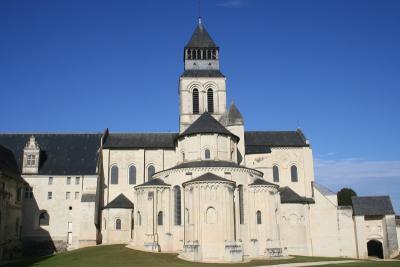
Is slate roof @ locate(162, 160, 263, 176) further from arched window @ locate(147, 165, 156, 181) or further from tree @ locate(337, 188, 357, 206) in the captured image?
tree @ locate(337, 188, 357, 206)

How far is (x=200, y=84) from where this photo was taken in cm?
6431

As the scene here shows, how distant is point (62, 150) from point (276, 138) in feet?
97.8

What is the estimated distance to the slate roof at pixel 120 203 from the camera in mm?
53656

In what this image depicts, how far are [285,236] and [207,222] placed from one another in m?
14.3

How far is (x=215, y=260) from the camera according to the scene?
134 ft

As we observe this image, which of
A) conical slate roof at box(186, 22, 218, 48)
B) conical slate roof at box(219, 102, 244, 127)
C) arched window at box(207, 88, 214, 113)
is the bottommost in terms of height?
conical slate roof at box(219, 102, 244, 127)

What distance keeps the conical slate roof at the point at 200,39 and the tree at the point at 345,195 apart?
133 feet

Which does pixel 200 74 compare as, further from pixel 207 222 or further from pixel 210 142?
pixel 207 222

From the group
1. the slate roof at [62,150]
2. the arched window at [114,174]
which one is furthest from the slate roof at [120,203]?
the slate roof at [62,150]

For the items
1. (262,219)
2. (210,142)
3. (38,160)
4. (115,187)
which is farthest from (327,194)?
(38,160)

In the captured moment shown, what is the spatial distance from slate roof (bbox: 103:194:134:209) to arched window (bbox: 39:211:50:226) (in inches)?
276

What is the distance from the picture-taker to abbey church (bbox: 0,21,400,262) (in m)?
44.6

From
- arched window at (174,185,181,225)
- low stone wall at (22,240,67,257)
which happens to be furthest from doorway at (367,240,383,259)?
low stone wall at (22,240,67,257)

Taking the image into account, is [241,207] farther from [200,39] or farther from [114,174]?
[200,39]
